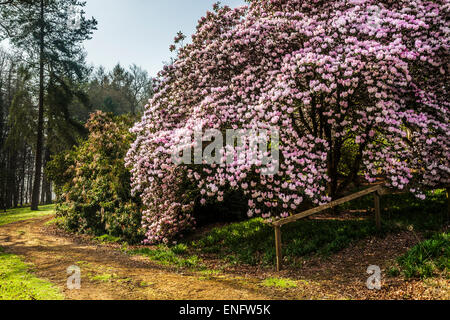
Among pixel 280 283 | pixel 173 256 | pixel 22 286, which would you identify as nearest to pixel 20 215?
pixel 173 256

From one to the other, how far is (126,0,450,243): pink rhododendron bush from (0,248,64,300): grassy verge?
3174 millimetres

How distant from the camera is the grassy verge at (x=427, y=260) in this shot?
4285 mm

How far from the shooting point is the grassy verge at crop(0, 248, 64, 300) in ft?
14.4

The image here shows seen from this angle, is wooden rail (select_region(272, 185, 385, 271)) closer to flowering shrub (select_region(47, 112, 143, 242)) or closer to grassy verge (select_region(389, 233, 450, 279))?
grassy verge (select_region(389, 233, 450, 279))

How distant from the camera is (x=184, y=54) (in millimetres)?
7930

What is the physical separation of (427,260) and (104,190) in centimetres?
1009

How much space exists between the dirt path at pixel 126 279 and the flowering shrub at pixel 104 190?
187 centimetres

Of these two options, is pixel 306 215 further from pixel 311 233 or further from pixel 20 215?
pixel 20 215

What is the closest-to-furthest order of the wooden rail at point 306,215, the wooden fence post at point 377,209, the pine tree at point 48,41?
the wooden rail at point 306,215 → the wooden fence post at point 377,209 → the pine tree at point 48,41

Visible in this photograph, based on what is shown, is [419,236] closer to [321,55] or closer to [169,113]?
[321,55]

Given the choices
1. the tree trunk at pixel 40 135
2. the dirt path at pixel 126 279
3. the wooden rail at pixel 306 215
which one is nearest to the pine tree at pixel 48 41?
the tree trunk at pixel 40 135

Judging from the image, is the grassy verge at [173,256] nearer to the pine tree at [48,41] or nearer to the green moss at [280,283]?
the green moss at [280,283]

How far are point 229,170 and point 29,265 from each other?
185 inches

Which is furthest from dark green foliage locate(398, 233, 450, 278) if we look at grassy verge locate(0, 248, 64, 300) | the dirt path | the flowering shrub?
the flowering shrub
